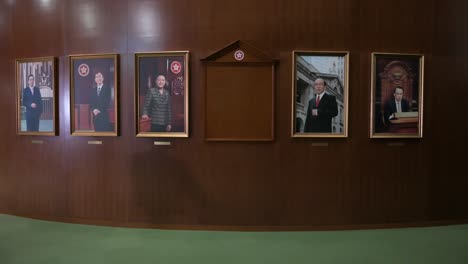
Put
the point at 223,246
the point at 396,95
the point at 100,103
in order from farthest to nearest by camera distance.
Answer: the point at 100,103
the point at 396,95
the point at 223,246

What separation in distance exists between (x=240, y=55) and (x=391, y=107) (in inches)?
115

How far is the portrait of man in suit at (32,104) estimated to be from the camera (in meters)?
6.36

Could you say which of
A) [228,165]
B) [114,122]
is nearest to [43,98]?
[114,122]

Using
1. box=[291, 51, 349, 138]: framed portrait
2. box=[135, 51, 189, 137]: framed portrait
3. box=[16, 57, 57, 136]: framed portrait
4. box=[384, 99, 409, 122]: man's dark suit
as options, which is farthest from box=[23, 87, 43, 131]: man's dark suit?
box=[384, 99, 409, 122]: man's dark suit

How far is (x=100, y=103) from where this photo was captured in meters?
5.94

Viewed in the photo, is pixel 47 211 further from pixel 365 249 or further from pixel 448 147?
pixel 448 147

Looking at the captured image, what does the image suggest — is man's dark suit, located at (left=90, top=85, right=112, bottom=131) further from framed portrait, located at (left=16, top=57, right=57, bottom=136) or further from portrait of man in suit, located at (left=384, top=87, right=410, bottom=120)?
portrait of man in suit, located at (left=384, top=87, right=410, bottom=120)

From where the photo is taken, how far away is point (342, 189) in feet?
18.9

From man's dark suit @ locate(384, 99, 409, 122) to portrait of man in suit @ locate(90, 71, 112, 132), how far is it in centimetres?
507

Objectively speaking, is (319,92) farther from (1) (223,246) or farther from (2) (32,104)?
(2) (32,104)

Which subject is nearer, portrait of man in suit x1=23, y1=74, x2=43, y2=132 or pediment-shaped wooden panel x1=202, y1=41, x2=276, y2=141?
pediment-shaped wooden panel x1=202, y1=41, x2=276, y2=141

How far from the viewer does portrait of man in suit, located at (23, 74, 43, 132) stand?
6363 millimetres

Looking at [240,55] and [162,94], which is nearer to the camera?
[240,55]

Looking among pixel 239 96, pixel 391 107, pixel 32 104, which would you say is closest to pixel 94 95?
pixel 32 104
